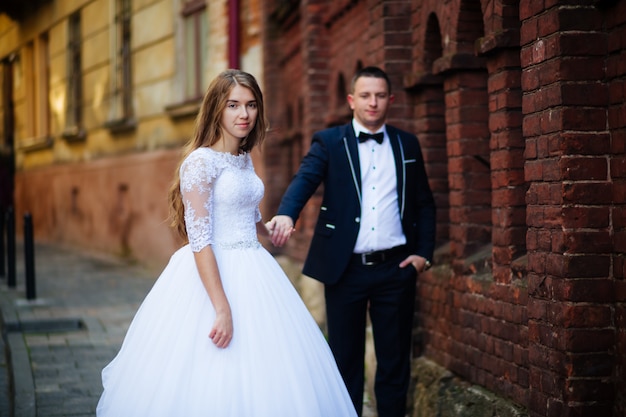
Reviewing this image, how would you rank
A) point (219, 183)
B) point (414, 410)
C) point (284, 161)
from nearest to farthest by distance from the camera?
1. point (219, 183)
2. point (414, 410)
3. point (284, 161)

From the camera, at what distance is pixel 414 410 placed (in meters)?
6.69

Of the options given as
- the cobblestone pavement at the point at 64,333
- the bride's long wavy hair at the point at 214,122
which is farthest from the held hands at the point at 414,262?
the cobblestone pavement at the point at 64,333

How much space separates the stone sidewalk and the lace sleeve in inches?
105

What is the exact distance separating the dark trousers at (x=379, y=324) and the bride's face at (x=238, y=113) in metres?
1.42

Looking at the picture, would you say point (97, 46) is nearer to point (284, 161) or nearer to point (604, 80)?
point (284, 161)

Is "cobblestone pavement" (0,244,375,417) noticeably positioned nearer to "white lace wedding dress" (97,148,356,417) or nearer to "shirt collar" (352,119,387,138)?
"shirt collar" (352,119,387,138)

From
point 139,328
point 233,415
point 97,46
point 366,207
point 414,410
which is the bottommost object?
point 414,410

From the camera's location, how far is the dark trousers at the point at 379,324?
5.74m

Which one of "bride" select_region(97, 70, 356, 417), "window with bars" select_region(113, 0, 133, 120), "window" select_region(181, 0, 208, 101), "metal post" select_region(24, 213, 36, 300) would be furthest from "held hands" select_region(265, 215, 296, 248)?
"window with bars" select_region(113, 0, 133, 120)

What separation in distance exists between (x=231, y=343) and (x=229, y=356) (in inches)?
2.4

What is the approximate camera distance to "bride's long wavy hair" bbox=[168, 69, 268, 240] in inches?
178

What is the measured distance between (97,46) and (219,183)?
1593 centimetres

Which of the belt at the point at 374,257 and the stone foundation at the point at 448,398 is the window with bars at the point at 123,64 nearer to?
the stone foundation at the point at 448,398

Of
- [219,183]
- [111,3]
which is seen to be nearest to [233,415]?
[219,183]
